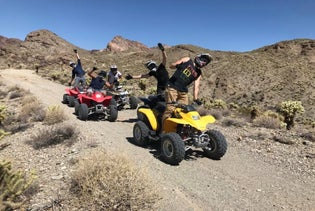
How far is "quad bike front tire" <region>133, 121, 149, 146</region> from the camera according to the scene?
8.34 metres

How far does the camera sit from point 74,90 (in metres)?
15.4

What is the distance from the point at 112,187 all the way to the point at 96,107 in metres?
7.28

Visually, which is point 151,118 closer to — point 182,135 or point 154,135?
point 154,135

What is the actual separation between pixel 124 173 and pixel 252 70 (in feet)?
132

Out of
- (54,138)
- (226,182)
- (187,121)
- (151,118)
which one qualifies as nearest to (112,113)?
(54,138)

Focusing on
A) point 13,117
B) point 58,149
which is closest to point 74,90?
point 13,117

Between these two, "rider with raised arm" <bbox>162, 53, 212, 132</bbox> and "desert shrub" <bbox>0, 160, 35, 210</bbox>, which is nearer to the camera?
"desert shrub" <bbox>0, 160, 35, 210</bbox>

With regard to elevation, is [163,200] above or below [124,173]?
below

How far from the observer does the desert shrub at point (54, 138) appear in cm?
849

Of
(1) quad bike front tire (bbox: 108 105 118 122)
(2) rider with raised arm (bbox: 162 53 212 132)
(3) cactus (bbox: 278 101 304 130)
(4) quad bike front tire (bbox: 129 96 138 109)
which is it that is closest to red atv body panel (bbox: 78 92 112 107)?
(1) quad bike front tire (bbox: 108 105 118 122)

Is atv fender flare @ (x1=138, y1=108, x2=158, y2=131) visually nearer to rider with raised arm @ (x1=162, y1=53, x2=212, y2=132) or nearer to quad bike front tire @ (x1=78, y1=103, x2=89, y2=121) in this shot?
rider with raised arm @ (x1=162, y1=53, x2=212, y2=132)

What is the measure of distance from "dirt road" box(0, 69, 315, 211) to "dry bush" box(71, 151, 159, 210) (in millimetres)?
403

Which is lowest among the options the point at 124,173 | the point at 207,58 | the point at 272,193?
the point at 272,193

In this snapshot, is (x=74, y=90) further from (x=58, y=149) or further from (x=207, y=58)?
(x=207, y=58)
